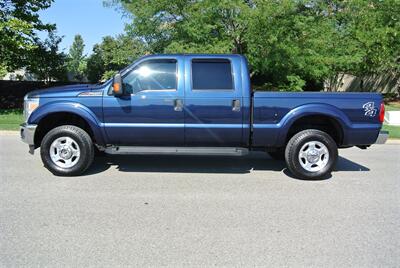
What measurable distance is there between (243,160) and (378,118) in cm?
276

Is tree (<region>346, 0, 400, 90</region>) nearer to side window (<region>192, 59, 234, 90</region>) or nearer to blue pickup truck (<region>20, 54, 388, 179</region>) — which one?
blue pickup truck (<region>20, 54, 388, 179</region>)

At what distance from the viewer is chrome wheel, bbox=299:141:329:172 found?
691 cm

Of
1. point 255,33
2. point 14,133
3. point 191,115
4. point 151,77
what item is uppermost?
A: point 255,33

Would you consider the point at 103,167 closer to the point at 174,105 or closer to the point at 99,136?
the point at 99,136

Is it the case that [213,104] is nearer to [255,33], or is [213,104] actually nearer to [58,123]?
[58,123]

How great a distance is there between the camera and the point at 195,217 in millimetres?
4883

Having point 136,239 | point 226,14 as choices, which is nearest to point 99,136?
point 136,239

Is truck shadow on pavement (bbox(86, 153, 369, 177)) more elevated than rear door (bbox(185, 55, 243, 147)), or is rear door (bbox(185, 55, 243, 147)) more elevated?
rear door (bbox(185, 55, 243, 147))

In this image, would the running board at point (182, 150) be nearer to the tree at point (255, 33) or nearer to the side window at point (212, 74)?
the side window at point (212, 74)

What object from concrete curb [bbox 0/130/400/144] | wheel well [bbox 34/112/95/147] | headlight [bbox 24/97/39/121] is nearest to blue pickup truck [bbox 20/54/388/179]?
headlight [bbox 24/97/39/121]

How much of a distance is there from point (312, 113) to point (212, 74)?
1753 mm

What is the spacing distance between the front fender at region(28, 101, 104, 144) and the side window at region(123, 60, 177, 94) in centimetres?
76

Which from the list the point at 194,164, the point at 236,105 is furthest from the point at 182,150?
the point at 194,164

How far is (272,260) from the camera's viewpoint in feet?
12.3
